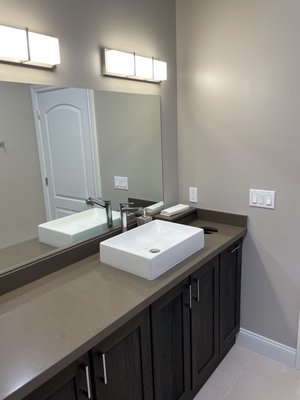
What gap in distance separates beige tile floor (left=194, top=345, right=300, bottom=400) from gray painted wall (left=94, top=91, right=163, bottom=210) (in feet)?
4.24

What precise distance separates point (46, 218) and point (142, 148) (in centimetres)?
91

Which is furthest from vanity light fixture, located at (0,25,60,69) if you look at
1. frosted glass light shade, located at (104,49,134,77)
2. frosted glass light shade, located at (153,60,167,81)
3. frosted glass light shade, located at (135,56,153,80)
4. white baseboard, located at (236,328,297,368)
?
white baseboard, located at (236,328,297,368)

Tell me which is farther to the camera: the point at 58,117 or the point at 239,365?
the point at 239,365

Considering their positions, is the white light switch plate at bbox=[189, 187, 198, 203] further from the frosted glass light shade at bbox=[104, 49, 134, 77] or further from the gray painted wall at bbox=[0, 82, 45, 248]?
the gray painted wall at bbox=[0, 82, 45, 248]

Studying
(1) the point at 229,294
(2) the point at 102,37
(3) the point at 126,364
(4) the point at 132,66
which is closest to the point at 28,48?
(2) the point at 102,37

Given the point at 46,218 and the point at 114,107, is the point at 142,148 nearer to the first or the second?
the point at 114,107

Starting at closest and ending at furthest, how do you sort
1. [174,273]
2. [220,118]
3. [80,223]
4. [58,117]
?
[174,273] → [58,117] → [80,223] → [220,118]

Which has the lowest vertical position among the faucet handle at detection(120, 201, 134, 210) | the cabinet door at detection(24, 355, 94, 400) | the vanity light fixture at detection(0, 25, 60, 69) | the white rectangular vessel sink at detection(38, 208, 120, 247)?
the cabinet door at detection(24, 355, 94, 400)

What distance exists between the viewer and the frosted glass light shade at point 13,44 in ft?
4.35

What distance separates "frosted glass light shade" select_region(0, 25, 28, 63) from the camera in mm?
1325

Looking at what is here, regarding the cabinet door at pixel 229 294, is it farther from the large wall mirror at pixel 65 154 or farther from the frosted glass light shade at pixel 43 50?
the frosted glass light shade at pixel 43 50

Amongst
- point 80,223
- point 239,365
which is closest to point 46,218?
point 80,223

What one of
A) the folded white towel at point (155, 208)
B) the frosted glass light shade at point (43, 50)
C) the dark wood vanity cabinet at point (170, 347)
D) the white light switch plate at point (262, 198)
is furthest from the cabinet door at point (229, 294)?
the frosted glass light shade at point (43, 50)

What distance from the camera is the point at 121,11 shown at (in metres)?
1.87
